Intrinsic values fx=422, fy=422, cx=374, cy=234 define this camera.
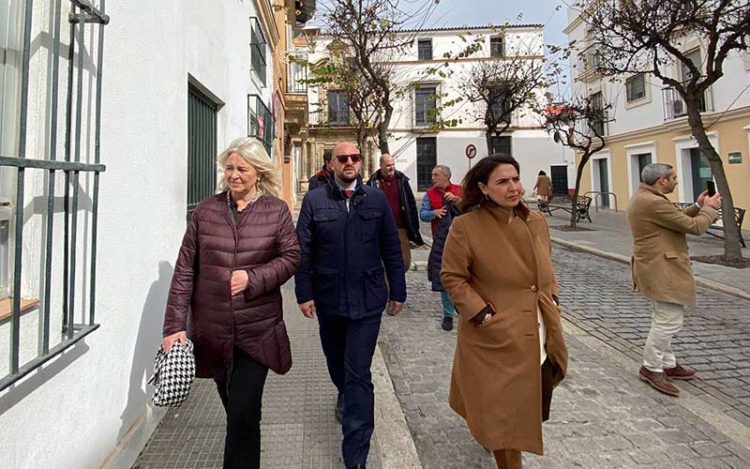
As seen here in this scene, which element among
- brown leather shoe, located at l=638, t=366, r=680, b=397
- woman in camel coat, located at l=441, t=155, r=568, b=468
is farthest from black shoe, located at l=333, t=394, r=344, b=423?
brown leather shoe, located at l=638, t=366, r=680, b=397

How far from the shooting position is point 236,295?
2.21 m

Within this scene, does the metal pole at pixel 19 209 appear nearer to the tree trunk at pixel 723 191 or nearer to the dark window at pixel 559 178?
the tree trunk at pixel 723 191

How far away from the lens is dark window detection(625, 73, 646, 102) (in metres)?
19.5

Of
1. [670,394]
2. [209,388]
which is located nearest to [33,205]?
[209,388]

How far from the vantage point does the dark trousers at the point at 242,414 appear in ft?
7.23

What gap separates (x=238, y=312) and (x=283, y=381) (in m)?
1.72

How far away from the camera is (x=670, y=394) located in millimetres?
3416

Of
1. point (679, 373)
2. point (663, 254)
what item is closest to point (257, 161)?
point (663, 254)

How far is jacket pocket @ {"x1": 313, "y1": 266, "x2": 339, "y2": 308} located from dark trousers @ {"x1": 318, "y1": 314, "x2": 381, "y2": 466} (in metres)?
0.11

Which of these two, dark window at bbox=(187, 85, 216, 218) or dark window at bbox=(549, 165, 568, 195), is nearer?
dark window at bbox=(187, 85, 216, 218)

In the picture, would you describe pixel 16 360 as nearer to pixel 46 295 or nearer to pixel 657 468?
pixel 46 295

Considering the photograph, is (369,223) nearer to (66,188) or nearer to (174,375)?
(174,375)

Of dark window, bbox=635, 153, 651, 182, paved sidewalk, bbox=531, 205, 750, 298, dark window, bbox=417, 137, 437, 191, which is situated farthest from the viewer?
dark window, bbox=417, 137, 437, 191

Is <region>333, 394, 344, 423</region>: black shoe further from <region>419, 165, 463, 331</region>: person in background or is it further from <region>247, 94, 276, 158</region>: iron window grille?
<region>247, 94, 276, 158</region>: iron window grille
